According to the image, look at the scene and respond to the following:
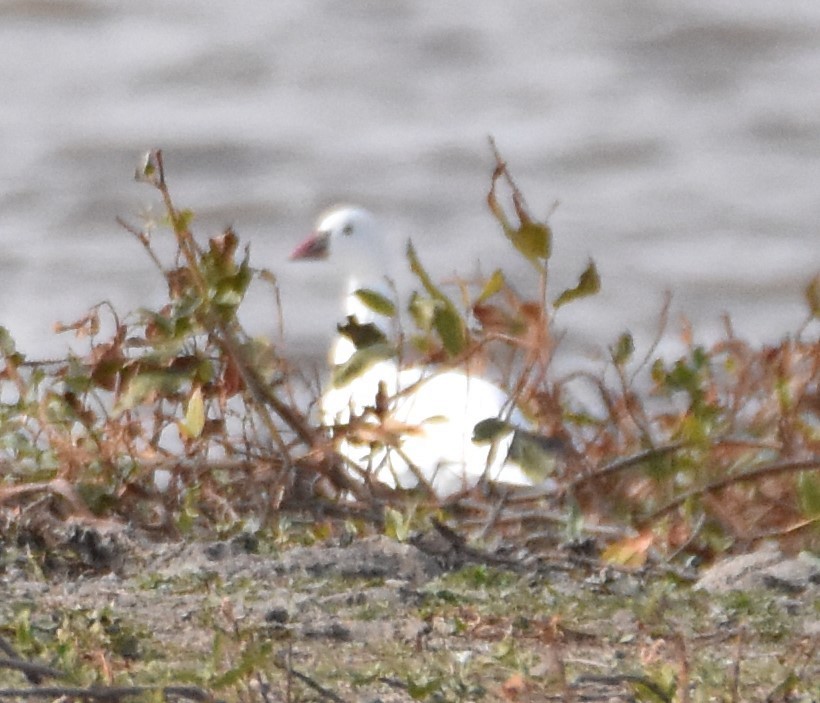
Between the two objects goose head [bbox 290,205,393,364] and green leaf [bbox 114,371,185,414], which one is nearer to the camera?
green leaf [bbox 114,371,185,414]

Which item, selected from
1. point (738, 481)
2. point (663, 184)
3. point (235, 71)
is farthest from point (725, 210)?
point (738, 481)

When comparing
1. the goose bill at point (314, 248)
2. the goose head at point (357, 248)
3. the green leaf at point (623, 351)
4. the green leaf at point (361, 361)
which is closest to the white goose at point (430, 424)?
the green leaf at point (361, 361)

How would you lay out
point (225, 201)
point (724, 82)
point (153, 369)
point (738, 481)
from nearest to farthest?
point (153, 369) < point (738, 481) < point (225, 201) < point (724, 82)

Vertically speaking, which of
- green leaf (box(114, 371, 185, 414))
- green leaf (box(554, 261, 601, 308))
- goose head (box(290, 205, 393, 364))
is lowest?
green leaf (box(114, 371, 185, 414))

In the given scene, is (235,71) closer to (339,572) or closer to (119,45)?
(119,45)

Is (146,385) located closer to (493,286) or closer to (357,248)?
(493,286)

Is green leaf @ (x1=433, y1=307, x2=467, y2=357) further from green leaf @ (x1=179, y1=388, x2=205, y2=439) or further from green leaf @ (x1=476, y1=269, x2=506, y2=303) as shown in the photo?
green leaf @ (x1=179, y1=388, x2=205, y2=439)

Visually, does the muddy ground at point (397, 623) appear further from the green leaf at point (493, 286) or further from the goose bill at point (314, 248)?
the goose bill at point (314, 248)

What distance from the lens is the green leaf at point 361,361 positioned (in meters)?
3.14

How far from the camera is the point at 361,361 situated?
124 inches

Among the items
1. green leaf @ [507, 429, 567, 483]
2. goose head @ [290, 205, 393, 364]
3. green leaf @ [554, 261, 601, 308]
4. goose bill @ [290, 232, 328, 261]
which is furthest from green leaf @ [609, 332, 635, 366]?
goose bill @ [290, 232, 328, 261]

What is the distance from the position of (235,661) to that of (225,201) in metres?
9.04

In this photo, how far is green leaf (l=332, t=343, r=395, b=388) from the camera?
10.3 feet

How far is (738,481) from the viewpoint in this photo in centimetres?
347
